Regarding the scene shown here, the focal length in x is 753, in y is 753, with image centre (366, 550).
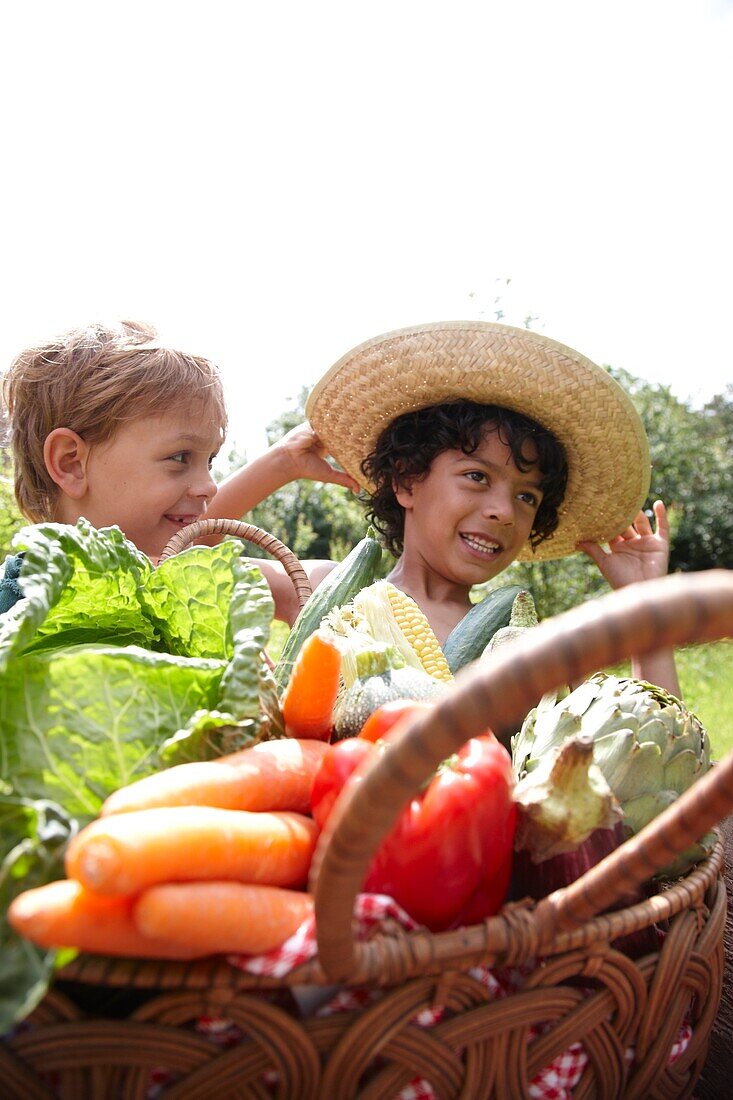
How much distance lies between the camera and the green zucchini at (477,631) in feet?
5.51

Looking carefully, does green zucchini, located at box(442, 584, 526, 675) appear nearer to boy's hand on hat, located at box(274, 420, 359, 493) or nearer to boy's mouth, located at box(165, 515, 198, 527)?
boy's mouth, located at box(165, 515, 198, 527)

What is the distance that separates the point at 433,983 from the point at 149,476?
1460 millimetres

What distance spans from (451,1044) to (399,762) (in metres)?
0.32

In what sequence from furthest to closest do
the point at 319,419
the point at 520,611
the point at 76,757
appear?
the point at 319,419 → the point at 520,611 → the point at 76,757

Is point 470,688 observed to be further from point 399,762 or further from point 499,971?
point 499,971

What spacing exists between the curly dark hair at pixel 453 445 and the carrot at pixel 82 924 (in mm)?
1563

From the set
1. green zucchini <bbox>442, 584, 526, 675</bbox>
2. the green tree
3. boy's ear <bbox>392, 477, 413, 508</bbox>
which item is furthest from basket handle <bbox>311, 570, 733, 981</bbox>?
the green tree

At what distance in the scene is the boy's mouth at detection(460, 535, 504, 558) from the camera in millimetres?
2023

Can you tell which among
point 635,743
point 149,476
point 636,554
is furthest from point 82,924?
point 636,554

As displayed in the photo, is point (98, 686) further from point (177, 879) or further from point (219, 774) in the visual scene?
point (177, 879)

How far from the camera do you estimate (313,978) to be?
2.03ft

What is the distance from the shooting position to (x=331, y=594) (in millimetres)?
1748

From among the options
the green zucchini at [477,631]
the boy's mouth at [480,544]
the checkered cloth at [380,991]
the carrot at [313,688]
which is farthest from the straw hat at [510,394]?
the checkered cloth at [380,991]

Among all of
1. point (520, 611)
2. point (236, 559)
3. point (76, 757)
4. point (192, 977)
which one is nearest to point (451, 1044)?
point (192, 977)
